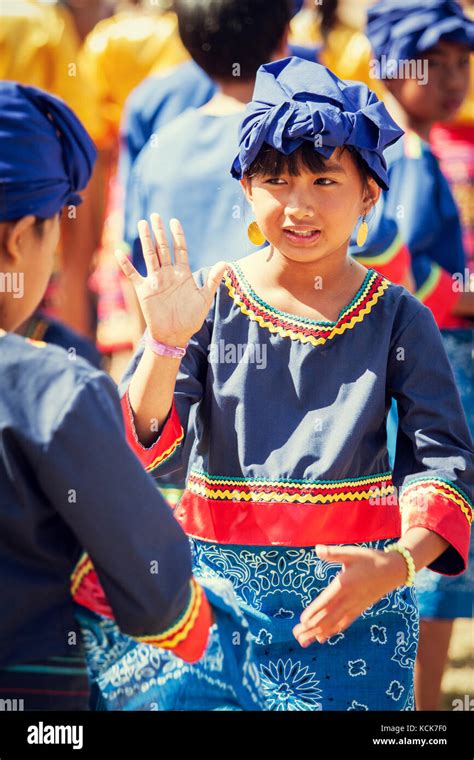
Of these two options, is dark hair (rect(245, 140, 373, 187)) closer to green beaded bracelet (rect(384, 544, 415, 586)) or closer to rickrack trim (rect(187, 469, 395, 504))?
rickrack trim (rect(187, 469, 395, 504))

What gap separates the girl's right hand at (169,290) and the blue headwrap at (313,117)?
9.2 inches

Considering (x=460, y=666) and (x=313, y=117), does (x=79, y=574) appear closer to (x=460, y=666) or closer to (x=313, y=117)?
(x=313, y=117)

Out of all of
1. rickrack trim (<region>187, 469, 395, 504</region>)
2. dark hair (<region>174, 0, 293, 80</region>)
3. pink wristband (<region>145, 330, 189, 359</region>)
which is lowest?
rickrack trim (<region>187, 469, 395, 504</region>)

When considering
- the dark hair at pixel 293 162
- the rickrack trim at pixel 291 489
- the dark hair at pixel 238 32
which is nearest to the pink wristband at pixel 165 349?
the rickrack trim at pixel 291 489

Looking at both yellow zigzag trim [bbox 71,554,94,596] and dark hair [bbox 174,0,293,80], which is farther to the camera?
dark hair [bbox 174,0,293,80]

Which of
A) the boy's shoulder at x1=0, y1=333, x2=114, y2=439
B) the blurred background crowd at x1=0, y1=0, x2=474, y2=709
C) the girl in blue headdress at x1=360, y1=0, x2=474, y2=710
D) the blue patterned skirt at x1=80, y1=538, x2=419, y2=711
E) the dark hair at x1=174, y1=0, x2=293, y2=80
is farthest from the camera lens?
the girl in blue headdress at x1=360, y1=0, x2=474, y2=710

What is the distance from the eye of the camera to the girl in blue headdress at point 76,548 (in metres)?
1.87

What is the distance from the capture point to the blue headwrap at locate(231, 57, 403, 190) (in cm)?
243

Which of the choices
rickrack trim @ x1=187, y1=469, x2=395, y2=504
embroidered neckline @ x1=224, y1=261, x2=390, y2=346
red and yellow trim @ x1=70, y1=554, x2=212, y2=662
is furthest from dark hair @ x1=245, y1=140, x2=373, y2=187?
red and yellow trim @ x1=70, y1=554, x2=212, y2=662

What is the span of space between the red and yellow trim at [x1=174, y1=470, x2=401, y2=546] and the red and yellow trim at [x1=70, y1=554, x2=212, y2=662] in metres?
0.47

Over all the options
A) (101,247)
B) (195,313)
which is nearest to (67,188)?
(195,313)

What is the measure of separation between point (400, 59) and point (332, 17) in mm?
2119
